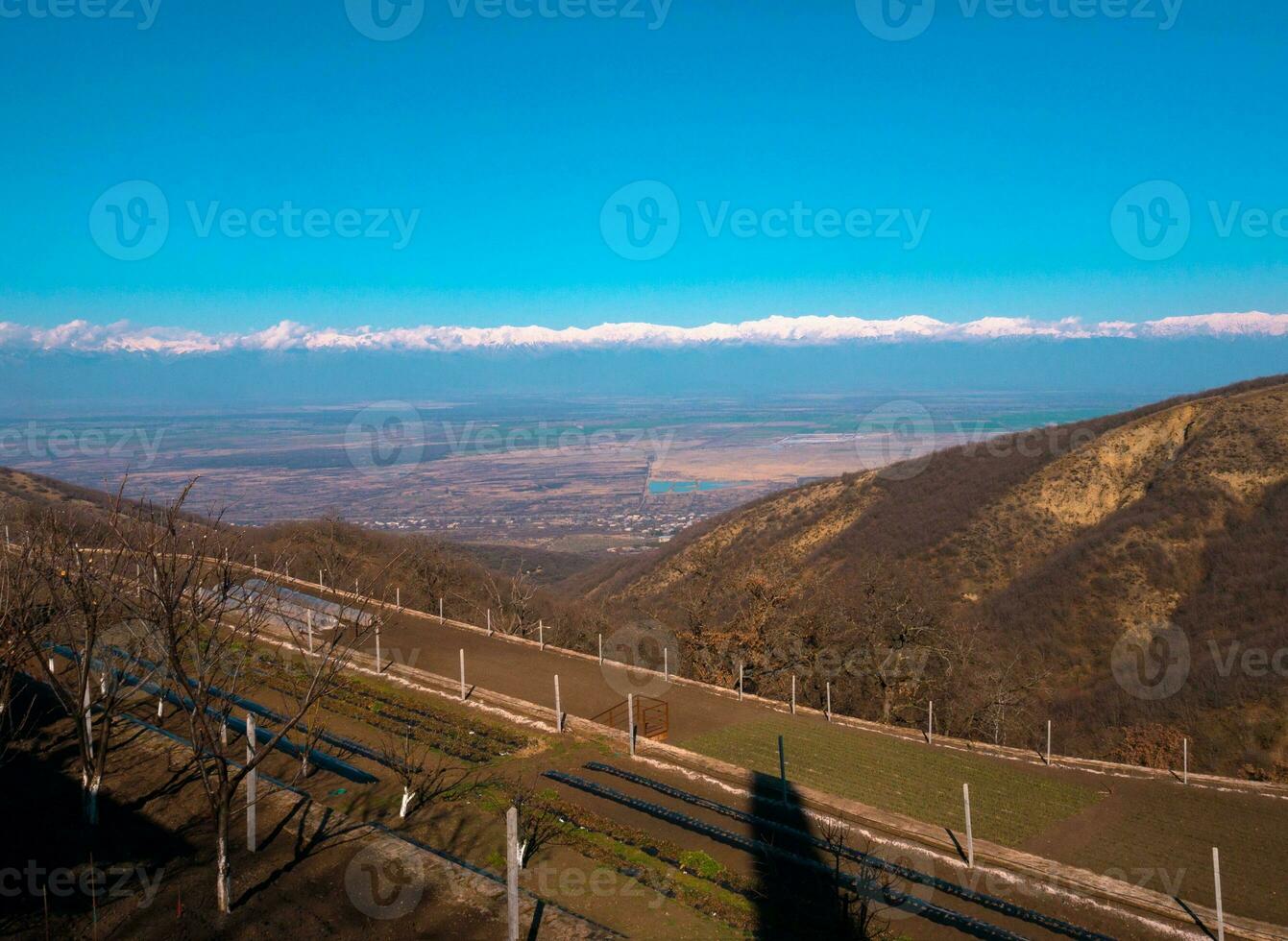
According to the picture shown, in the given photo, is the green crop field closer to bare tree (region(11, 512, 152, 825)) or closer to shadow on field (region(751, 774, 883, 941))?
shadow on field (region(751, 774, 883, 941))

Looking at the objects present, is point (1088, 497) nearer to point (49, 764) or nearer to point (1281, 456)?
point (1281, 456)

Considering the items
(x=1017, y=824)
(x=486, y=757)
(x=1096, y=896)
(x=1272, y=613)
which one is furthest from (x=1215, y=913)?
(x=1272, y=613)

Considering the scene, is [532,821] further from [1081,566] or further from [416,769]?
[1081,566]

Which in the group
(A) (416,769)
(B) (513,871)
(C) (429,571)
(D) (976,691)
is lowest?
(D) (976,691)

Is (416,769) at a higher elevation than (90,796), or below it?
below

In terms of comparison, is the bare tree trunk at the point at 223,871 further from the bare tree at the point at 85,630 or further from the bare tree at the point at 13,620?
the bare tree at the point at 13,620

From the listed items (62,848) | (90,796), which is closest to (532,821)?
(90,796)

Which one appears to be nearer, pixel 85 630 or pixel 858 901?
pixel 858 901

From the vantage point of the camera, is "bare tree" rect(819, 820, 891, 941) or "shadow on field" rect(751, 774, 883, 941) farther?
"shadow on field" rect(751, 774, 883, 941)

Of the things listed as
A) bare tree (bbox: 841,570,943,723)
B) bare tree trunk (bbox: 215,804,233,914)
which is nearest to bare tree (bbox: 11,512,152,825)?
bare tree trunk (bbox: 215,804,233,914)
